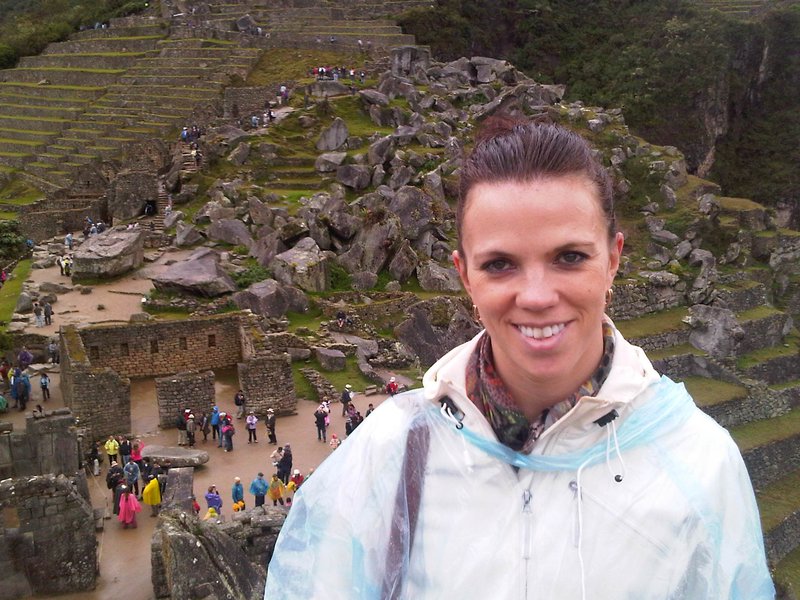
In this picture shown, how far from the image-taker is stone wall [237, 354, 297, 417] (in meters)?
13.6

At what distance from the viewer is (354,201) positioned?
74.2ft

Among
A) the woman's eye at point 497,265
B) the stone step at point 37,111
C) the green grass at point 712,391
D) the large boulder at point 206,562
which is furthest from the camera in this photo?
the stone step at point 37,111

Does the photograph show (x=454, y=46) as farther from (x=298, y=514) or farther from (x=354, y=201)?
(x=298, y=514)

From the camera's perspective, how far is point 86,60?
40.4 meters

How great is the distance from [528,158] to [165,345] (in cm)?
1398

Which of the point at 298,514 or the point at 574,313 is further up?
the point at 574,313

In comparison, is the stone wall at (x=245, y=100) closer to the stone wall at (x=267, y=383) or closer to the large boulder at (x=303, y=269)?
the large boulder at (x=303, y=269)

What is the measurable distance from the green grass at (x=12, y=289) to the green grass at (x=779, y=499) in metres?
15.6

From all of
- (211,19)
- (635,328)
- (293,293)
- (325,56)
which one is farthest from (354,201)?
(211,19)

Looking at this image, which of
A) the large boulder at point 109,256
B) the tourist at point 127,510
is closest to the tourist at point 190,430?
the tourist at point 127,510

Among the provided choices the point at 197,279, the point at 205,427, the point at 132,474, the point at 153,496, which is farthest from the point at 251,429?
the point at 197,279

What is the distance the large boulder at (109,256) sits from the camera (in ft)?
60.4

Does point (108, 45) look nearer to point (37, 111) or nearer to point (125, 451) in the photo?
point (37, 111)

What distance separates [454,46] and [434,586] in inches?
1812
